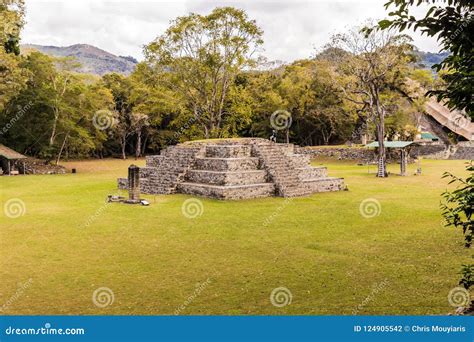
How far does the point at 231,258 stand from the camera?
37.6 ft

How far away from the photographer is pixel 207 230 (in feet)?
48.3

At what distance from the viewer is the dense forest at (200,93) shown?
111ft

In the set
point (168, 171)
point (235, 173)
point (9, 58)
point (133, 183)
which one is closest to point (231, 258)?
point (133, 183)

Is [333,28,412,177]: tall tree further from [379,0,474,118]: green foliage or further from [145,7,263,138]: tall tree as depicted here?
[379,0,474,118]: green foliage

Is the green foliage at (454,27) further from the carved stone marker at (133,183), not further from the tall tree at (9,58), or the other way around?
the tall tree at (9,58)

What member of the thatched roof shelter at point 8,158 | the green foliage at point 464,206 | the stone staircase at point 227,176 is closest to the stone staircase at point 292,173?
the stone staircase at point 227,176

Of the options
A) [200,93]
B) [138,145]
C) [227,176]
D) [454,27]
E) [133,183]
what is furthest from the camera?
[138,145]

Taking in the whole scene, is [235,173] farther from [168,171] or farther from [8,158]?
[8,158]

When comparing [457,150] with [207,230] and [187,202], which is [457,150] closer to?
[187,202]

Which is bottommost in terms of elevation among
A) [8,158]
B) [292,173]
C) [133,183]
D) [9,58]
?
[133,183]

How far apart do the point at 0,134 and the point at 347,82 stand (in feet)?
105

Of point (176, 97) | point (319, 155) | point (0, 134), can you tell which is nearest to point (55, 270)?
point (176, 97)

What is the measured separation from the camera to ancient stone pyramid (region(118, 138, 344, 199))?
21.9 meters

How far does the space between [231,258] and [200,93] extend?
→ 1214 inches
